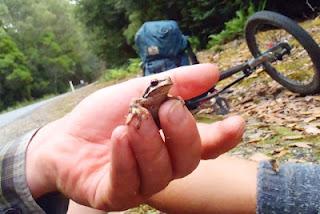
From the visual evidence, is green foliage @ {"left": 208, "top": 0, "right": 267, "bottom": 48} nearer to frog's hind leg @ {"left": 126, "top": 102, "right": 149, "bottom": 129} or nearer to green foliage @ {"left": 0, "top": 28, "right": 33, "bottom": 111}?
frog's hind leg @ {"left": 126, "top": 102, "right": 149, "bottom": 129}

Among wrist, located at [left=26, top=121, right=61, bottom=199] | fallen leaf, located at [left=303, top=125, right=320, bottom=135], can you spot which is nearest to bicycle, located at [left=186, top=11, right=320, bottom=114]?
fallen leaf, located at [left=303, top=125, right=320, bottom=135]

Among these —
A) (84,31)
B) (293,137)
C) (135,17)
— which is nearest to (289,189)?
(293,137)

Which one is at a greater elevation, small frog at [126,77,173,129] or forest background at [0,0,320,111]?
small frog at [126,77,173,129]

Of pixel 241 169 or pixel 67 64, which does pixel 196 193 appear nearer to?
pixel 241 169

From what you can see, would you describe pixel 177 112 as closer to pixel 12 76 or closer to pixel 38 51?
pixel 12 76

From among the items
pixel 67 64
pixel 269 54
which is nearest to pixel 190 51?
pixel 269 54

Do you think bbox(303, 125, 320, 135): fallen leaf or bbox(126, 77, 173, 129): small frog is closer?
bbox(126, 77, 173, 129): small frog

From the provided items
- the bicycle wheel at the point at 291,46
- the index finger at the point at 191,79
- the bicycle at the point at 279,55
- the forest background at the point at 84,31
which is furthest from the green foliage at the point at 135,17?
the index finger at the point at 191,79

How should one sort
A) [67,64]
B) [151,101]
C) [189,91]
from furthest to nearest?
[67,64], [189,91], [151,101]
